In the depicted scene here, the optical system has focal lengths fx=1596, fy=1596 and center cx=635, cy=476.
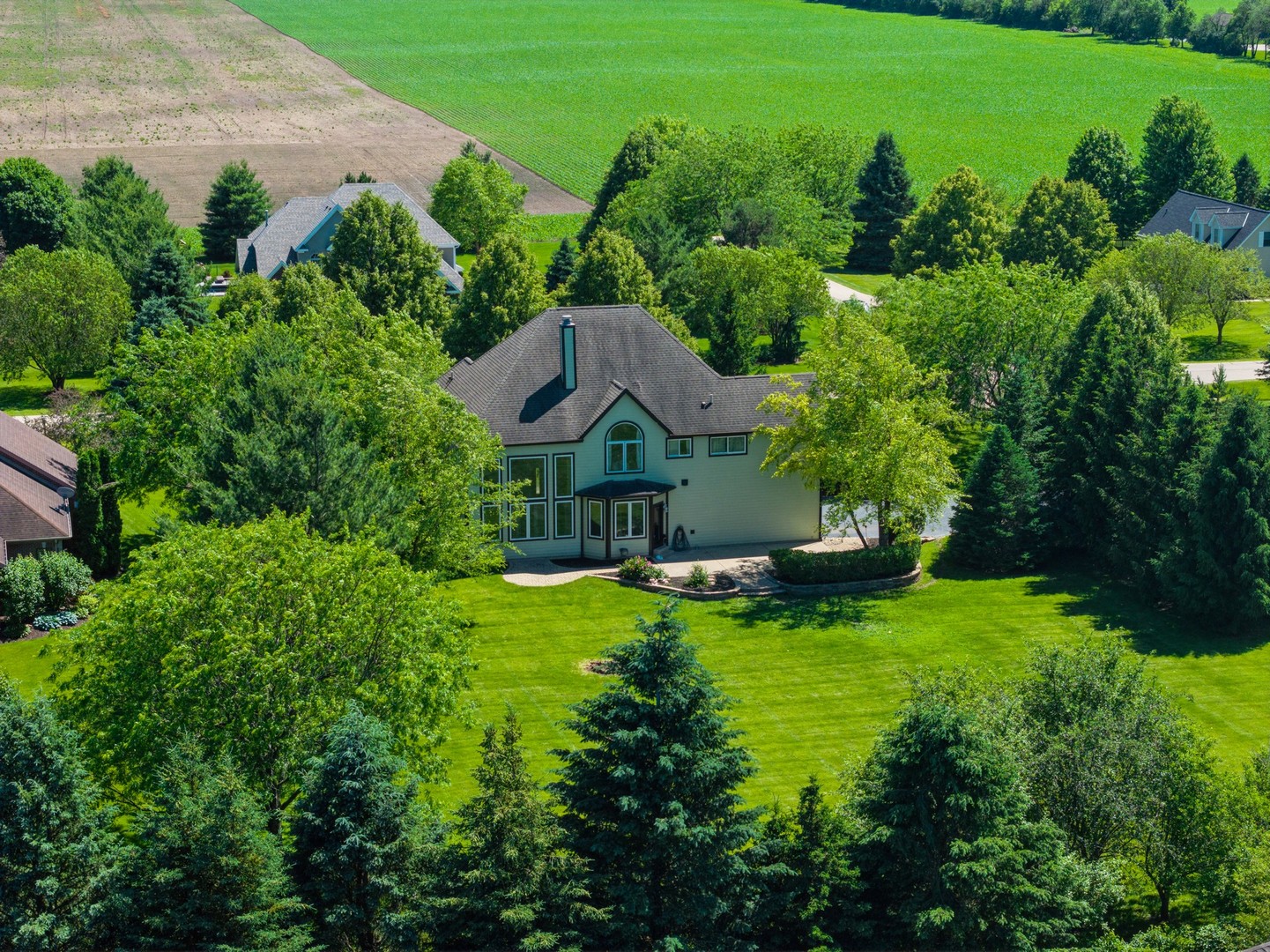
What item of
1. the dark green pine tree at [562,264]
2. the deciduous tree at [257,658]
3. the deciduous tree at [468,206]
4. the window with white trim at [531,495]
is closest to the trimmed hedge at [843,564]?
the window with white trim at [531,495]

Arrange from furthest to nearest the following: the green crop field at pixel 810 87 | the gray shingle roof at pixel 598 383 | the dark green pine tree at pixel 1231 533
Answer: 1. the green crop field at pixel 810 87
2. the gray shingle roof at pixel 598 383
3. the dark green pine tree at pixel 1231 533

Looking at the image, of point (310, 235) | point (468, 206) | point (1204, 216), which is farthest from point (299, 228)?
point (1204, 216)

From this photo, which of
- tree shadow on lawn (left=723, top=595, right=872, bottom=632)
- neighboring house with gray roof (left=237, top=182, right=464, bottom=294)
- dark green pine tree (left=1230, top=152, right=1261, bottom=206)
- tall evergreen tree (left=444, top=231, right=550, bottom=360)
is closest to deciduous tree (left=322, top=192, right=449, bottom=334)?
tall evergreen tree (left=444, top=231, right=550, bottom=360)

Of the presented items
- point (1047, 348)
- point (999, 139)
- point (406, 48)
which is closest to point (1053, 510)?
point (1047, 348)

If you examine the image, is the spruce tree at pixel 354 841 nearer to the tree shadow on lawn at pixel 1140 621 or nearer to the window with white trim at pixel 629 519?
the tree shadow on lawn at pixel 1140 621

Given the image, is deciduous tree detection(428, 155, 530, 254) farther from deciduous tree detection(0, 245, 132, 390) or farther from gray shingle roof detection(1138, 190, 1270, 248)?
gray shingle roof detection(1138, 190, 1270, 248)

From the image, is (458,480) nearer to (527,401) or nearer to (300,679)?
(527,401)
